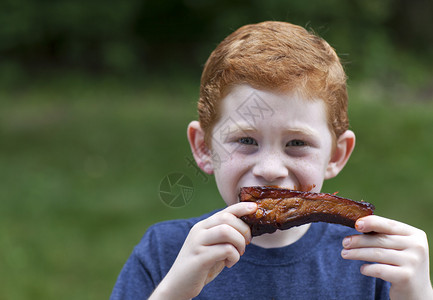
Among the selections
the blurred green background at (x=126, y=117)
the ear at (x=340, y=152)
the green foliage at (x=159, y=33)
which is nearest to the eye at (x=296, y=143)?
the ear at (x=340, y=152)

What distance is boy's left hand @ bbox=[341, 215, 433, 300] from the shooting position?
7.15 ft

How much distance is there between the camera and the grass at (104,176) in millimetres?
6066

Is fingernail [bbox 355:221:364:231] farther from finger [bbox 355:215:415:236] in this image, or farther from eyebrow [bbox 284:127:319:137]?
eyebrow [bbox 284:127:319:137]

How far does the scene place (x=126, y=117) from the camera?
10875mm

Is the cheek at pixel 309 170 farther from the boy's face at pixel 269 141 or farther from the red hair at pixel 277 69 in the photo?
the red hair at pixel 277 69

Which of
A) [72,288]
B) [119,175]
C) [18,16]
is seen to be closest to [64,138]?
[119,175]

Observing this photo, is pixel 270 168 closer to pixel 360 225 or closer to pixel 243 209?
pixel 243 209

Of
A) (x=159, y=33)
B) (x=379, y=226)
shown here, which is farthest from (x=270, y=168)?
(x=159, y=33)

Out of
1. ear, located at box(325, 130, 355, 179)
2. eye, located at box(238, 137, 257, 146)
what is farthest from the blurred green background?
eye, located at box(238, 137, 257, 146)

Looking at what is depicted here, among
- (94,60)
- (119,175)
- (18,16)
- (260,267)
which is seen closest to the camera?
(260,267)

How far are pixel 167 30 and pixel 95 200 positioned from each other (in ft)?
29.7

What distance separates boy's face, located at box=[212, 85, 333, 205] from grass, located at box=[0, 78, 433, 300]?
1641mm

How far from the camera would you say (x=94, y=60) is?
1439cm

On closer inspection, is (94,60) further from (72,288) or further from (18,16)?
(72,288)
